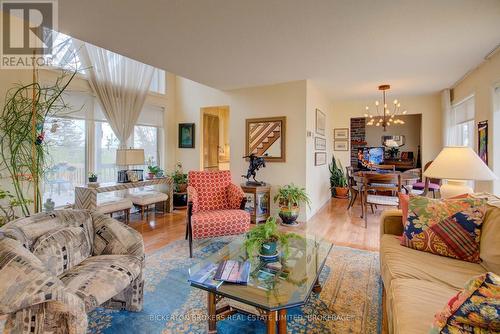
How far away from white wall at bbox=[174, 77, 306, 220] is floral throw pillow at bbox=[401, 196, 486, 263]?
2.42 metres

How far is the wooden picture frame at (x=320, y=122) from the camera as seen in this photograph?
492 centimetres

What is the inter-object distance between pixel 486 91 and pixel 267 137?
317 cm

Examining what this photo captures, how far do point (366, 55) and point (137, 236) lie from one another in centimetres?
330

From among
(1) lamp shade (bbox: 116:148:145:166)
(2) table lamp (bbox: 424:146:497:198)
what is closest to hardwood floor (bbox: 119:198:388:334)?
(1) lamp shade (bbox: 116:148:145:166)

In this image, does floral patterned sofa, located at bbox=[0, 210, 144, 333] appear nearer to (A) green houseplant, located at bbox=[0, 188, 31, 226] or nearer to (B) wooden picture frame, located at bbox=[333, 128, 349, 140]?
(A) green houseplant, located at bbox=[0, 188, 31, 226]

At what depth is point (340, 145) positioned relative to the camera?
254 inches

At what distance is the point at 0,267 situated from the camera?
49.1 inches

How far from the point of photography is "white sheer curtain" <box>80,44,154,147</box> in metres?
4.04

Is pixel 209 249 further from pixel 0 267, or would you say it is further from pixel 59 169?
pixel 59 169

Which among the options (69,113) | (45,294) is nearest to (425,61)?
(45,294)

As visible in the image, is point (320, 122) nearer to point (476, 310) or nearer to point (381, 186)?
point (381, 186)

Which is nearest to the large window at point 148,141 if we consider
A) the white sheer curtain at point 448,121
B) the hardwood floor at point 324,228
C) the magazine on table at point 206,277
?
the hardwood floor at point 324,228

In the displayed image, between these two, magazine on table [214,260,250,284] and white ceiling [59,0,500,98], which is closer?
magazine on table [214,260,250,284]

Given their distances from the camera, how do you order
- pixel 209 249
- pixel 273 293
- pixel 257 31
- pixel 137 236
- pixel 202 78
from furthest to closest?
pixel 202 78
pixel 209 249
pixel 257 31
pixel 137 236
pixel 273 293
